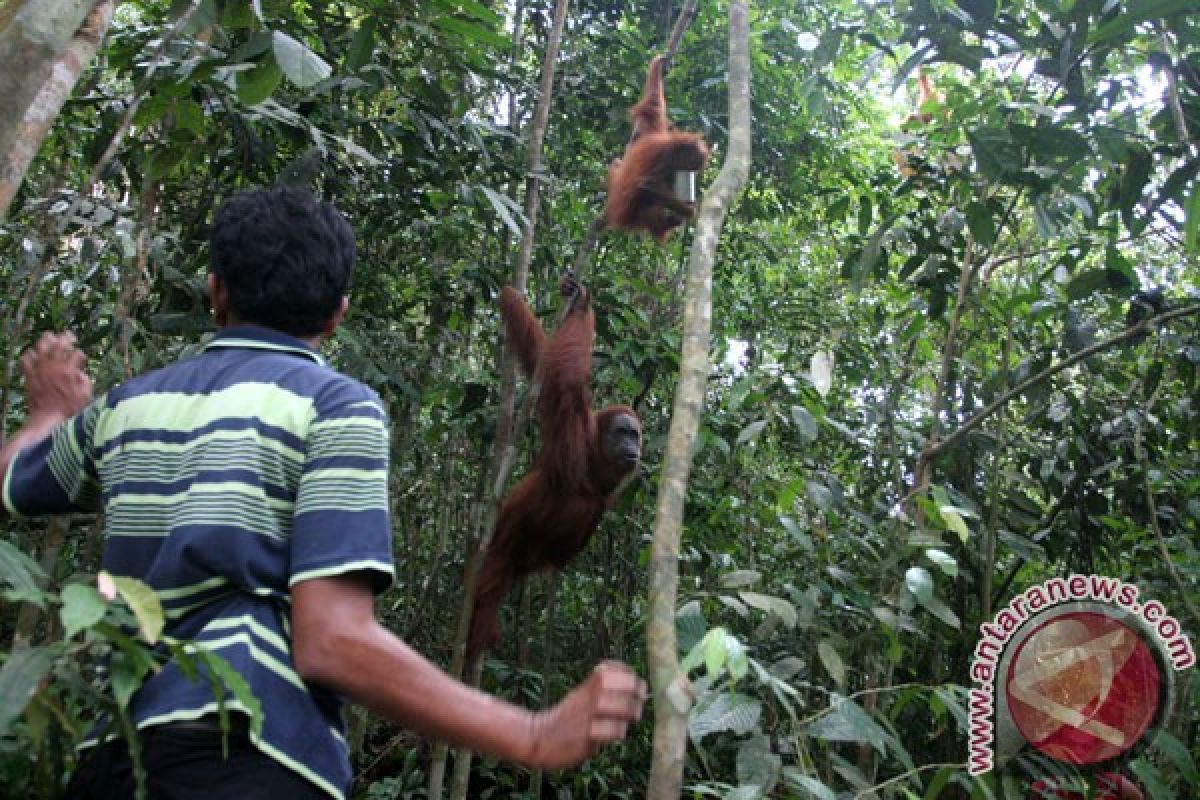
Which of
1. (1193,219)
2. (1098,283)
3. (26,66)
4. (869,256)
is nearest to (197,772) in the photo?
(26,66)

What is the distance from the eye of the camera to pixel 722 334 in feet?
15.8

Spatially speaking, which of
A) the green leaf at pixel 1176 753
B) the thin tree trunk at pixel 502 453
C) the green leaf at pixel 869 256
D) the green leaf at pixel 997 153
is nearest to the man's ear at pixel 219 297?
the thin tree trunk at pixel 502 453

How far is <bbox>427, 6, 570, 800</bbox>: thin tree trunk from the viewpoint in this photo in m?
3.02

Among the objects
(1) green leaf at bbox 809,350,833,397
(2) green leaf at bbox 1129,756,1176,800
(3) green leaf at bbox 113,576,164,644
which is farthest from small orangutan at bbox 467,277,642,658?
(3) green leaf at bbox 113,576,164,644

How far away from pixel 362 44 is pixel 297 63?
0.53 meters

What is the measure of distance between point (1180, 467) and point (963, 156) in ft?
5.83

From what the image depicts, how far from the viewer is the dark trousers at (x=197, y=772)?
1146 millimetres

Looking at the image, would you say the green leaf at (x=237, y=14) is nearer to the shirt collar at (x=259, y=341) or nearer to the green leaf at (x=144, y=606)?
the shirt collar at (x=259, y=341)

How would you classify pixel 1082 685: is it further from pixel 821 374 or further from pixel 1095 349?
pixel 821 374

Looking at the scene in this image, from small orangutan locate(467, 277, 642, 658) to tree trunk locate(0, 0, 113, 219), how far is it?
2156mm

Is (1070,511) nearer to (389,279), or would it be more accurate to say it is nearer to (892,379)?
(892,379)

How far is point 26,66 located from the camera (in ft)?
4.74

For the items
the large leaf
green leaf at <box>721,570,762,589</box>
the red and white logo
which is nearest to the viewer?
the large leaf

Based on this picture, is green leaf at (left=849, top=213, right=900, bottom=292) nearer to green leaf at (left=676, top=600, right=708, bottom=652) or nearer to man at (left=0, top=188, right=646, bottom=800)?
green leaf at (left=676, top=600, right=708, bottom=652)
